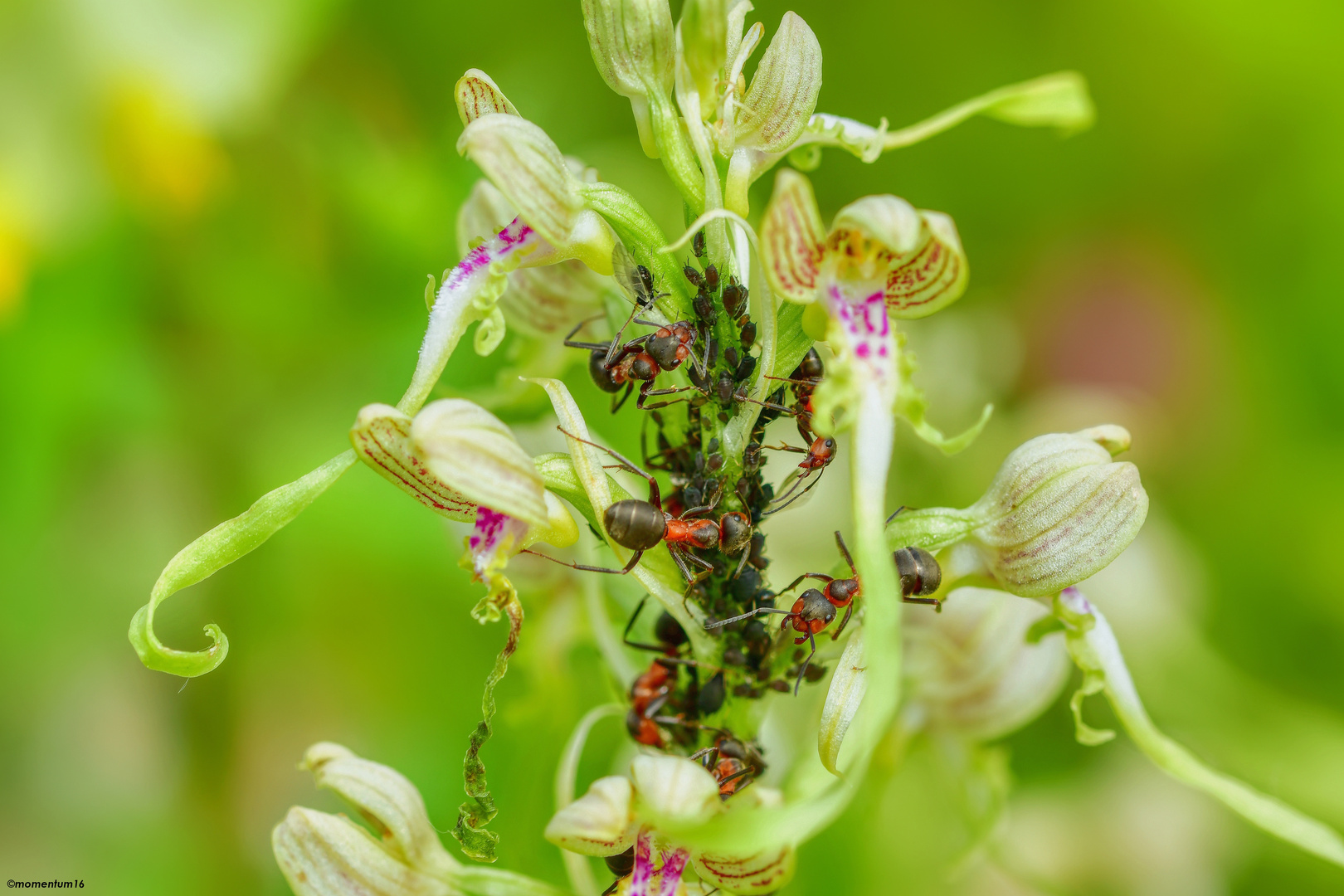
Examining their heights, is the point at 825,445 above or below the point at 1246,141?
above

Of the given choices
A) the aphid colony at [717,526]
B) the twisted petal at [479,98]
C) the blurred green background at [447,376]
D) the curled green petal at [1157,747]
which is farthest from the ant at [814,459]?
the blurred green background at [447,376]

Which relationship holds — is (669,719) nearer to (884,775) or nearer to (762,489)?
(762,489)

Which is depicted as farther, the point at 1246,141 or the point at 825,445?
the point at 1246,141

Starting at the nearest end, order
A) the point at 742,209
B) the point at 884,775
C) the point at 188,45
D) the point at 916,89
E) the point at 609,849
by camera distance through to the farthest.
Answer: the point at 609,849 → the point at 742,209 → the point at 884,775 → the point at 188,45 → the point at 916,89

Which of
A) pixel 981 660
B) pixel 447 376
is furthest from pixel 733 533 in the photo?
pixel 447 376

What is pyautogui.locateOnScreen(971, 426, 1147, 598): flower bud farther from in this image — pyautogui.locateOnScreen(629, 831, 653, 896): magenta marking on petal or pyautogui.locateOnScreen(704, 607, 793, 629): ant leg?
pyautogui.locateOnScreen(629, 831, 653, 896): magenta marking on petal

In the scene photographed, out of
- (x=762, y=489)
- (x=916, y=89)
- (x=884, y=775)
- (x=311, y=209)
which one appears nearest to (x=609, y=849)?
(x=762, y=489)
